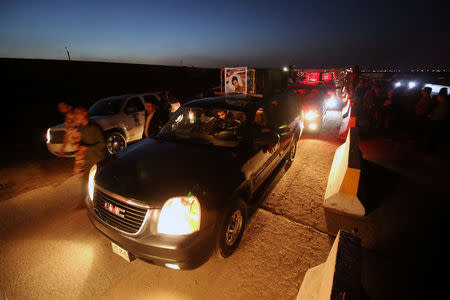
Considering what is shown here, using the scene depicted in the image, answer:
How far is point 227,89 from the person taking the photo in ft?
26.8

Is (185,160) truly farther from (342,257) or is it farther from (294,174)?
(294,174)

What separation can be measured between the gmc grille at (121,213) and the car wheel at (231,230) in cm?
86

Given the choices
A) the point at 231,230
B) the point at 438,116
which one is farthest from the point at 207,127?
the point at 438,116

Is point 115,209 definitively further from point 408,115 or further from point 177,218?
point 408,115

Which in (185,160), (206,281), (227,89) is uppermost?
(227,89)

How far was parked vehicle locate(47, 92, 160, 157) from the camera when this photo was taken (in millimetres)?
5762

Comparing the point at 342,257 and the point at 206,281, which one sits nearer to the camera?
the point at 342,257

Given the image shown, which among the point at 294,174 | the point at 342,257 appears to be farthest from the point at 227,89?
the point at 342,257

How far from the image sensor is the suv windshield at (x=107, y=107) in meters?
6.51

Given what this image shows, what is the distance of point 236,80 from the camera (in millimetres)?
7844

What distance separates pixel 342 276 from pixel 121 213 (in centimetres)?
204

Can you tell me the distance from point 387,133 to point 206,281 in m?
8.88

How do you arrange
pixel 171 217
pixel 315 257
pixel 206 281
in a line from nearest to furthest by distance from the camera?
1. pixel 171 217
2. pixel 206 281
3. pixel 315 257

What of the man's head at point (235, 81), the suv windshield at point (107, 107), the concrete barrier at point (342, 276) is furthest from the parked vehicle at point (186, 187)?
the man's head at point (235, 81)
